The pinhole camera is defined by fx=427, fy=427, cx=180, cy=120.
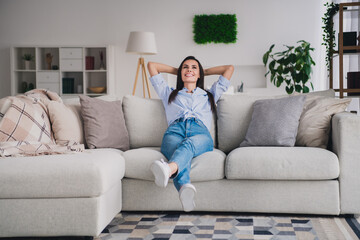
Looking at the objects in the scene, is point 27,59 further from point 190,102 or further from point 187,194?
point 187,194

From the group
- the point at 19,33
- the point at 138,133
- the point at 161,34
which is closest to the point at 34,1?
the point at 19,33

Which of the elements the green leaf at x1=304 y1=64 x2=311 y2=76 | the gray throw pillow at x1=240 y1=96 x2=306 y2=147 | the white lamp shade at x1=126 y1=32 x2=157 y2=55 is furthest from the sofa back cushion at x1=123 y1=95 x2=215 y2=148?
the white lamp shade at x1=126 y1=32 x2=157 y2=55

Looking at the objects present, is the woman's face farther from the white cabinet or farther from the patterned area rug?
the white cabinet

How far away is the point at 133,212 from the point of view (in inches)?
117

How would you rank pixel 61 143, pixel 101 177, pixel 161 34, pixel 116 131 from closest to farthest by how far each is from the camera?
pixel 101 177
pixel 61 143
pixel 116 131
pixel 161 34

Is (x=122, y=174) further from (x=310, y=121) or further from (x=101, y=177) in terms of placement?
(x=310, y=121)

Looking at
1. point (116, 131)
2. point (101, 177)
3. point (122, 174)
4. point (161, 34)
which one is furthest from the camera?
point (161, 34)

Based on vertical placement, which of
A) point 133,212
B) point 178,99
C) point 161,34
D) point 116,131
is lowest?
point 133,212

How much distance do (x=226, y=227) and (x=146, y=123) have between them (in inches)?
48.2

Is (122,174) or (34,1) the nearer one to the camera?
(122,174)

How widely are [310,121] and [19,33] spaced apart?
6128mm

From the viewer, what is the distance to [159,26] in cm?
738

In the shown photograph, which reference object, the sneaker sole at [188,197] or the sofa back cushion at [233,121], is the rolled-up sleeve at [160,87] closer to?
the sofa back cushion at [233,121]

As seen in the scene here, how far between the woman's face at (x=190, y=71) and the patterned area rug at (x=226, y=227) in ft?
3.67
